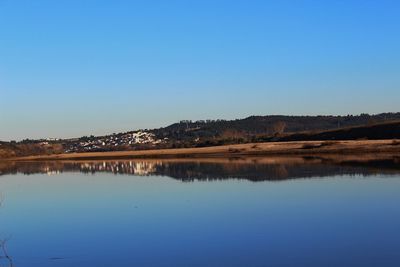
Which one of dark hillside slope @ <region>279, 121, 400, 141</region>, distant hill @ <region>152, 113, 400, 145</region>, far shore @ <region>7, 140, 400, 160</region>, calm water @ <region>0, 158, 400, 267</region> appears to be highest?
distant hill @ <region>152, 113, 400, 145</region>

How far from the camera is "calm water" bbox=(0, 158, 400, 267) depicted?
1294 cm

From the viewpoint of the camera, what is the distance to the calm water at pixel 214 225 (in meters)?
12.9

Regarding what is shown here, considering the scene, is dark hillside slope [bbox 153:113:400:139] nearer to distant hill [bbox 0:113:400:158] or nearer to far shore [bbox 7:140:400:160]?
distant hill [bbox 0:113:400:158]

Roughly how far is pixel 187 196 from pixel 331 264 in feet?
46.4

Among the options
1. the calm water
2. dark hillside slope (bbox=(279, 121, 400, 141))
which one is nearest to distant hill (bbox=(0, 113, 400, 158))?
dark hillside slope (bbox=(279, 121, 400, 141))

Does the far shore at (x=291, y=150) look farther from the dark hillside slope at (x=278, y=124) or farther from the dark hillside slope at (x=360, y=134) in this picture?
the dark hillside slope at (x=278, y=124)

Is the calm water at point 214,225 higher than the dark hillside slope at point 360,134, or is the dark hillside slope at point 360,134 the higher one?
the dark hillside slope at point 360,134

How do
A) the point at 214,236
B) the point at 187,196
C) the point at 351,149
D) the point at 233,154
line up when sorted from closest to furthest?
the point at 214,236 < the point at 187,196 < the point at 351,149 < the point at 233,154

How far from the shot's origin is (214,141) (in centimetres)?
9044

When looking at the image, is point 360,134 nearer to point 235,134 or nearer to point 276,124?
point 235,134

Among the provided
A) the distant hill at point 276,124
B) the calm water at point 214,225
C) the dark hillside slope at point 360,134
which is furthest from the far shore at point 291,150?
the distant hill at point 276,124

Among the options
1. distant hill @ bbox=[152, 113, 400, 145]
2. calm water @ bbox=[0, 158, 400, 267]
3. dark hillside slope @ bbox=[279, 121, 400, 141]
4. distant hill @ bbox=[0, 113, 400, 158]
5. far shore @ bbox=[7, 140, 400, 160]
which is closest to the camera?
calm water @ bbox=[0, 158, 400, 267]

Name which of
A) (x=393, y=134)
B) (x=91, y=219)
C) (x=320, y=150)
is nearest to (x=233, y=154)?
(x=320, y=150)

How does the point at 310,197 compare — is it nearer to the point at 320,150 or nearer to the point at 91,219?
the point at 91,219
